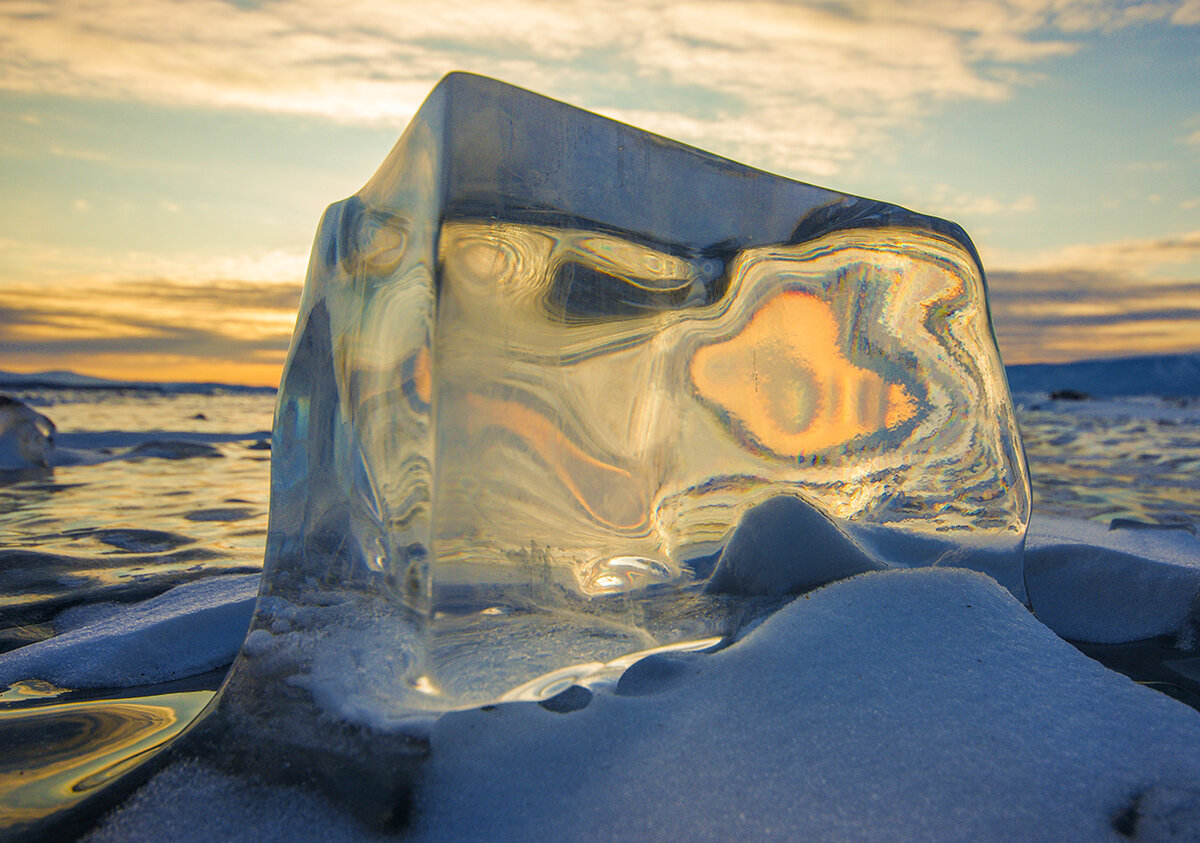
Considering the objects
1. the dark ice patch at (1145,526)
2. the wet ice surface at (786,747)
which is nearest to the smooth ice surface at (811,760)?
the wet ice surface at (786,747)

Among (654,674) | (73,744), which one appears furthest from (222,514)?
(654,674)

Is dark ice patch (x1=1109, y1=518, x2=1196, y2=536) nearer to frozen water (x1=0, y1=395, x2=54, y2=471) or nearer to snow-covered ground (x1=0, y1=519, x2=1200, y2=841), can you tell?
snow-covered ground (x1=0, y1=519, x2=1200, y2=841)

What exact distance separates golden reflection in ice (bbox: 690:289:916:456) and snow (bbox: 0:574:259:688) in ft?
3.16

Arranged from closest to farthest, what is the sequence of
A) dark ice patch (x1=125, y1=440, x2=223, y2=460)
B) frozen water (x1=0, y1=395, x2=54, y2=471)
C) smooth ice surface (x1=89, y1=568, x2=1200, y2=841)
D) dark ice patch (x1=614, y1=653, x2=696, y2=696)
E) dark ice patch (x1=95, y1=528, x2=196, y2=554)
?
smooth ice surface (x1=89, y1=568, x2=1200, y2=841) < dark ice patch (x1=614, y1=653, x2=696, y2=696) < dark ice patch (x1=95, y1=528, x2=196, y2=554) < frozen water (x1=0, y1=395, x2=54, y2=471) < dark ice patch (x1=125, y1=440, x2=223, y2=460)

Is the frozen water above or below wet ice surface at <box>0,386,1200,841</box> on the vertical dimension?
below

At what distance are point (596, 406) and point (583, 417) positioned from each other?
0.09 ft

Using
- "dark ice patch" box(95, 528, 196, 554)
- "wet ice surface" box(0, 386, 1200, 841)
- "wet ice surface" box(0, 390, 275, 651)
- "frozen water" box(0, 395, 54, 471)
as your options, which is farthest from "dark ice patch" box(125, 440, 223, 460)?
"wet ice surface" box(0, 386, 1200, 841)

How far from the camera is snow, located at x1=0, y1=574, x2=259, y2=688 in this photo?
1.16 metres

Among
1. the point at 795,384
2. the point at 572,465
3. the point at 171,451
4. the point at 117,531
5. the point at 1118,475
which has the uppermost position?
the point at 795,384

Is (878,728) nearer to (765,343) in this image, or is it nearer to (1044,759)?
(1044,759)

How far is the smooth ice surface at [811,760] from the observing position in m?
0.68

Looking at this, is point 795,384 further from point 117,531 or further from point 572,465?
point 117,531

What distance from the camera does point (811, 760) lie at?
733 millimetres

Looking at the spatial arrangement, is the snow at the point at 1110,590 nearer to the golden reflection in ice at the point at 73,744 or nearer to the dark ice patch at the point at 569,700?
the dark ice patch at the point at 569,700
